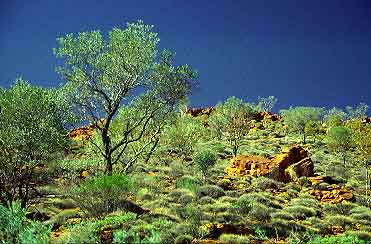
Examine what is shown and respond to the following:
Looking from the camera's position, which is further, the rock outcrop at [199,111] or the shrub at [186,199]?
the rock outcrop at [199,111]

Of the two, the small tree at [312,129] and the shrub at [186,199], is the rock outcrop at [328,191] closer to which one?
the shrub at [186,199]

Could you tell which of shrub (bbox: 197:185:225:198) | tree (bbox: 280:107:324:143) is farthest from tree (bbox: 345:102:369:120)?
shrub (bbox: 197:185:225:198)

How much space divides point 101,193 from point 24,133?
17.4 ft

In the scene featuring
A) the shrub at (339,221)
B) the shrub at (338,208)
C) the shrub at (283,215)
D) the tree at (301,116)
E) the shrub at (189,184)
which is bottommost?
the shrub at (339,221)

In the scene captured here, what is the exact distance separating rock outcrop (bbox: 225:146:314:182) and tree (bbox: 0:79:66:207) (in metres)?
26.2

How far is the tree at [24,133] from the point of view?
89.6ft

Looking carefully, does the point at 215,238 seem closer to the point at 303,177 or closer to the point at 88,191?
the point at 88,191

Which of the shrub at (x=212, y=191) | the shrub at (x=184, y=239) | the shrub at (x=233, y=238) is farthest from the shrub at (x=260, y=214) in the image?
the shrub at (x=184, y=239)

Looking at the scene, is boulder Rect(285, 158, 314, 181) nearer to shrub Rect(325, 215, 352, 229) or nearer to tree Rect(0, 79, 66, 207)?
shrub Rect(325, 215, 352, 229)

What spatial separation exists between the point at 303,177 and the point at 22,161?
97.1ft

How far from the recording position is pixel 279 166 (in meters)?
50.3

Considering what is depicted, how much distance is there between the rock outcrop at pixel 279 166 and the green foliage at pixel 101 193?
80.0 ft

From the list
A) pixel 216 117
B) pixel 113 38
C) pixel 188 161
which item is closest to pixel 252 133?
pixel 216 117

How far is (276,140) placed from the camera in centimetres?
9269
